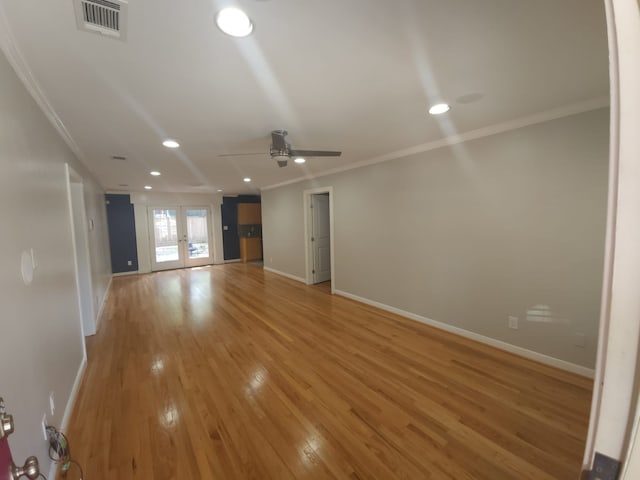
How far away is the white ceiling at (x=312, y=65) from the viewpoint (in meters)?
1.18

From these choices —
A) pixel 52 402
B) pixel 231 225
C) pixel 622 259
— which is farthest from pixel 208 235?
pixel 622 259

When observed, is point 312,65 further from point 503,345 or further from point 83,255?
point 83,255

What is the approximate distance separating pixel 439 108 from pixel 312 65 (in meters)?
1.23

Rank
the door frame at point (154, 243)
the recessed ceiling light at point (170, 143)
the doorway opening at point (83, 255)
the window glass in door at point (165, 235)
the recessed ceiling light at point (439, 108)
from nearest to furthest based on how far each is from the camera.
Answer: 1. the recessed ceiling light at point (439, 108)
2. the recessed ceiling light at point (170, 143)
3. the doorway opening at point (83, 255)
4. the door frame at point (154, 243)
5. the window glass in door at point (165, 235)

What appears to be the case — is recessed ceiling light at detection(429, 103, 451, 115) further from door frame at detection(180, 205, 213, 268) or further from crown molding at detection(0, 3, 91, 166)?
door frame at detection(180, 205, 213, 268)

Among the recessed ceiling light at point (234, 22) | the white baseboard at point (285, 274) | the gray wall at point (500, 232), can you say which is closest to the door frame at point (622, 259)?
the recessed ceiling light at point (234, 22)

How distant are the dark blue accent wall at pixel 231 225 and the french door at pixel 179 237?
1.53 feet

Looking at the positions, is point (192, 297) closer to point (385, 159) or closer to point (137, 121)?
point (137, 121)

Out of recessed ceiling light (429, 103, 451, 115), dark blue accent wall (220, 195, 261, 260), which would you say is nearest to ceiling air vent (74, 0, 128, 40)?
recessed ceiling light (429, 103, 451, 115)

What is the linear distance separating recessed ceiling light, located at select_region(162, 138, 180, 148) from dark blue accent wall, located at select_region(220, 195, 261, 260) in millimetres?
5675

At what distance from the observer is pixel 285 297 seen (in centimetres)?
484

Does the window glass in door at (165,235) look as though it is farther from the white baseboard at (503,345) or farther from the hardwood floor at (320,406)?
the white baseboard at (503,345)

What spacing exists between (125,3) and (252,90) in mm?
819

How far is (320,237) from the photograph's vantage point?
579 centimetres
